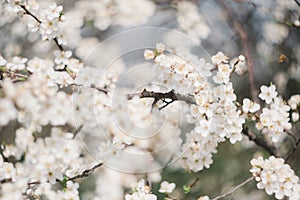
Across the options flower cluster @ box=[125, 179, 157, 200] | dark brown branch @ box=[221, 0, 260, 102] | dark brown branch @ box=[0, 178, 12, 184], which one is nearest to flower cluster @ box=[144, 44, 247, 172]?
flower cluster @ box=[125, 179, 157, 200]

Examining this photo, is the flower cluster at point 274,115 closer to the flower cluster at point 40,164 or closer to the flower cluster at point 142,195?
the flower cluster at point 142,195

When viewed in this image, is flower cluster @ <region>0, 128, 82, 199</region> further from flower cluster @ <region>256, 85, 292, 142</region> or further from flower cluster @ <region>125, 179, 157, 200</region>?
flower cluster @ <region>256, 85, 292, 142</region>

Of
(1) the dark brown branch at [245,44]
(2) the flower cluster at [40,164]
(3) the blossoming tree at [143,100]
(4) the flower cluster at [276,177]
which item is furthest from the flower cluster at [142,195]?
(1) the dark brown branch at [245,44]

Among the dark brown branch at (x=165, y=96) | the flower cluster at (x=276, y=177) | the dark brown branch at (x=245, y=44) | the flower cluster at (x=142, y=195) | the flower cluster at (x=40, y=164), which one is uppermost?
the dark brown branch at (x=245, y=44)

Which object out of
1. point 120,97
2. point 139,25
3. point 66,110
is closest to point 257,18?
point 139,25

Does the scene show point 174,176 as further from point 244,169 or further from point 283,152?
point 283,152

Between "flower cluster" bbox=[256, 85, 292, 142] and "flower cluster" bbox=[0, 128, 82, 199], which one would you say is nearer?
"flower cluster" bbox=[0, 128, 82, 199]

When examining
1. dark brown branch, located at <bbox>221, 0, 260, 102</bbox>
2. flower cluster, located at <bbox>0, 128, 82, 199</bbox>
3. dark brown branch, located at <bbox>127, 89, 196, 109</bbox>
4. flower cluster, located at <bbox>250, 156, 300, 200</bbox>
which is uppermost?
dark brown branch, located at <bbox>221, 0, 260, 102</bbox>
